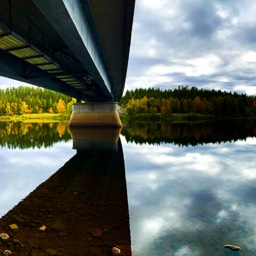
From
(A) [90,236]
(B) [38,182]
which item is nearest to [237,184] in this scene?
(A) [90,236]

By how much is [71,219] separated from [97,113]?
43060 millimetres

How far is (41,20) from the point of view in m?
11.7

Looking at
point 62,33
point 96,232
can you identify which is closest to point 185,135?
point 62,33

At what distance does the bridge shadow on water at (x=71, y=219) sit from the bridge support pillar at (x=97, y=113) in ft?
122

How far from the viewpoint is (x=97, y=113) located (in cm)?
4981

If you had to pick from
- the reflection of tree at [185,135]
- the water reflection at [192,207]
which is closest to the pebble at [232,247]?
the water reflection at [192,207]

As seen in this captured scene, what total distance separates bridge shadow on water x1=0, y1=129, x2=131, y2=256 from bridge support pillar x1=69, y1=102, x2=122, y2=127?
37125 millimetres

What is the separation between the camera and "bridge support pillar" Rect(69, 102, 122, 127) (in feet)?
162

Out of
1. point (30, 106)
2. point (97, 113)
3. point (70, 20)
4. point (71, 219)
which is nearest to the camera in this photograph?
point (71, 219)

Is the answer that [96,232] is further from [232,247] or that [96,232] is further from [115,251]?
[232,247]

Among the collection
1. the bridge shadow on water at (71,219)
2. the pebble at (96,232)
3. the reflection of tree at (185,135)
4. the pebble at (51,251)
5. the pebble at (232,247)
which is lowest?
the reflection of tree at (185,135)

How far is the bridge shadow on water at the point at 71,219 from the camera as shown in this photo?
225 inches

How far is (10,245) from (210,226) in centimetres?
502

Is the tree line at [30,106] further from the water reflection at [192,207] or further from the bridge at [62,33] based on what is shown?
the water reflection at [192,207]
